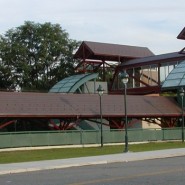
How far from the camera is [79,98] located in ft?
160

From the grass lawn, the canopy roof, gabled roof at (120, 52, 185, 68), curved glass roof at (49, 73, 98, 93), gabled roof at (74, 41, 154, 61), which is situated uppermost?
gabled roof at (74, 41, 154, 61)

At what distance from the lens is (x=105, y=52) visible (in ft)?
238

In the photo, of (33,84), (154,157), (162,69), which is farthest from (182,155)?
(33,84)

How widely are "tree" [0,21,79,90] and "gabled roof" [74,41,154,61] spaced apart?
49.6ft

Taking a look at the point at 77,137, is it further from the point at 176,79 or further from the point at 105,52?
the point at 105,52

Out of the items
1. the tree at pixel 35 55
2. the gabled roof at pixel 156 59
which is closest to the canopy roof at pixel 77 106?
the gabled roof at pixel 156 59

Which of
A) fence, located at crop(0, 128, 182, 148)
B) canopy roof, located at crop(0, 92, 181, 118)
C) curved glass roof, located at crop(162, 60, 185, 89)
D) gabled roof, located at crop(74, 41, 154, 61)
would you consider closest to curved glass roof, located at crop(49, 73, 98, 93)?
gabled roof, located at crop(74, 41, 154, 61)

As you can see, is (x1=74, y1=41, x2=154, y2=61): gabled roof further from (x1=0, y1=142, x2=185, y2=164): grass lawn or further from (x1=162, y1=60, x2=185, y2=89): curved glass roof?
(x1=0, y1=142, x2=185, y2=164): grass lawn

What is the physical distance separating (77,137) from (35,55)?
4913 cm

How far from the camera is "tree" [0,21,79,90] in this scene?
88000 millimetres

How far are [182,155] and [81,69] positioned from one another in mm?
51723

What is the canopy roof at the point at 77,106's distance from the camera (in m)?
42.1

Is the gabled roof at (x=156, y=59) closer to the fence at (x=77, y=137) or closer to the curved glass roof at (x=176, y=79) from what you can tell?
the curved glass roof at (x=176, y=79)

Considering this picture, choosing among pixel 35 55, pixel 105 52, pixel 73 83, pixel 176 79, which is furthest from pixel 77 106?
pixel 35 55
